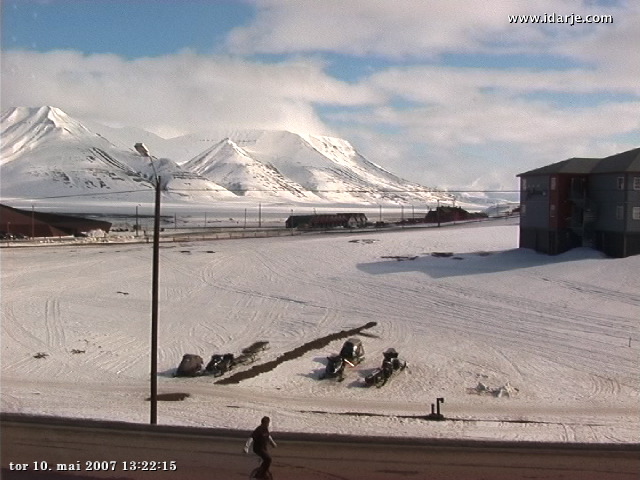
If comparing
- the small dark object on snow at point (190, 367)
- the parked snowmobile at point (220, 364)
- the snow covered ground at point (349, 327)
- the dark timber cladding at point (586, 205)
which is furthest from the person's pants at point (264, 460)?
the dark timber cladding at point (586, 205)

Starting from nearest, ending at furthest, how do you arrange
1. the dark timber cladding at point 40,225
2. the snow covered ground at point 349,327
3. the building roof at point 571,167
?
the snow covered ground at point 349,327 → the building roof at point 571,167 → the dark timber cladding at point 40,225

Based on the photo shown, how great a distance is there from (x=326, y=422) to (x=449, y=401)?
5.95 metres

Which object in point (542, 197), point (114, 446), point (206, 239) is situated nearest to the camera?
point (114, 446)

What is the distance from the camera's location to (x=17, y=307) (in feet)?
113

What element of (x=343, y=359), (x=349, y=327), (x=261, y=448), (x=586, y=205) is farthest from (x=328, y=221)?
(x=261, y=448)

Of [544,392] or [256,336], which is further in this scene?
[256,336]

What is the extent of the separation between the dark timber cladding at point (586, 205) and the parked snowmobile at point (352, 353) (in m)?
23.3

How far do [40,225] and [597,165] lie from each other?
177ft

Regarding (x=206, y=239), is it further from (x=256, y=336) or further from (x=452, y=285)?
(x=256, y=336)

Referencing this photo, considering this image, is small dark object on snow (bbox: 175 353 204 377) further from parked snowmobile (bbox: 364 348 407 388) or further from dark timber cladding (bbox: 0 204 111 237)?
dark timber cladding (bbox: 0 204 111 237)

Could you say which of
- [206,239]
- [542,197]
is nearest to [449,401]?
[542,197]

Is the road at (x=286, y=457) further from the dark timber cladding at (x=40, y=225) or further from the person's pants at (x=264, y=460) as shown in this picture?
the dark timber cladding at (x=40, y=225)

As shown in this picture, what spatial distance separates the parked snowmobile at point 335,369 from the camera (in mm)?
24078

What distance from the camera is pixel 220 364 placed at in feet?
81.6
